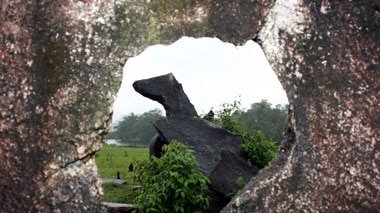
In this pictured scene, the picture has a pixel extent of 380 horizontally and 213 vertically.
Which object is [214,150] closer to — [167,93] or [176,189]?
[167,93]

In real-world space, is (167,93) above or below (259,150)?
above

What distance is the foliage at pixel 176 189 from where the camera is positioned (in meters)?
4.83

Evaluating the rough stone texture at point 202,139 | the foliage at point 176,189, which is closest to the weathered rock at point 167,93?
the rough stone texture at point 202,139

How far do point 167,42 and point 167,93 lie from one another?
190 inches

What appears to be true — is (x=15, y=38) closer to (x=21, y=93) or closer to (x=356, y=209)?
(x=21, y=93)

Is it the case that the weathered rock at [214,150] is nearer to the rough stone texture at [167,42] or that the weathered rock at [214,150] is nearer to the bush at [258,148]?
the bush at [258,148]

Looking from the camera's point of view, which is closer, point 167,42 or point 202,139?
point 167,42

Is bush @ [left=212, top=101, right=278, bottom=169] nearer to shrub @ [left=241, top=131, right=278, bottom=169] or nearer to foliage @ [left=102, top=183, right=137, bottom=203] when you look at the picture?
shrub @ [left=241, top=131, right=278, bottom=169]

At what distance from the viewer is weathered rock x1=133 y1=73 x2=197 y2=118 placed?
7.98 meters

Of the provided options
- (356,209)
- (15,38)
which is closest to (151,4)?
(15,38)

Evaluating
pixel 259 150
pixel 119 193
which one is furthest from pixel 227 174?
pixel 119 193

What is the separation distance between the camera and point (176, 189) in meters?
4.89

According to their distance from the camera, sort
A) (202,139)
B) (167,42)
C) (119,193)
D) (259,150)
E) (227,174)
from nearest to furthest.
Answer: (167,42), (227,174), (259,150), (202,139), (119,193)

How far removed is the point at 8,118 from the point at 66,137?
366mm
